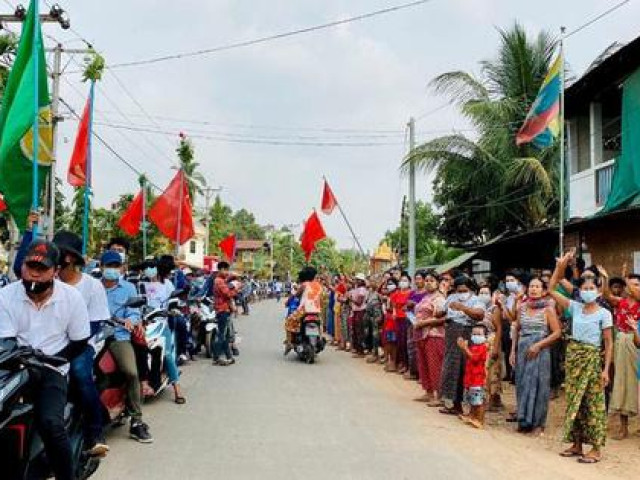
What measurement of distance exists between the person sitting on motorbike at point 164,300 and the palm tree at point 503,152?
12.9 m

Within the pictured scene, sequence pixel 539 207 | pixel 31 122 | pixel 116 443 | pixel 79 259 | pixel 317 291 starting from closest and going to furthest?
pixel 79 259, pixel 116 443, pixel 31 122, pixel 317 291, pixel 539 207

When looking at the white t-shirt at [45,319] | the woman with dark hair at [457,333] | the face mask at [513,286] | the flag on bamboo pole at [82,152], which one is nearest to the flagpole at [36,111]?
the white t-shirt at [45,319]

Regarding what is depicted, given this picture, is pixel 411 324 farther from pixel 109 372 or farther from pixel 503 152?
pixel 503 152

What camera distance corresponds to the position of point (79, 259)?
579 centimetres

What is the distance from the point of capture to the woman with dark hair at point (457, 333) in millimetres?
8656

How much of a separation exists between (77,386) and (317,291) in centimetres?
850

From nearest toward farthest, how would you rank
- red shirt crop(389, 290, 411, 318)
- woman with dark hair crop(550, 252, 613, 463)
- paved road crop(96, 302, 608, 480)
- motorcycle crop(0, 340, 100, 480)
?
motorcycle crop(0, 340, 100, 480) < paved road crop(96, 302, 608, 480) < woman with dark hair crop(550, 252, 613, 463) < red shirt crop(389, 290, 411, 318)

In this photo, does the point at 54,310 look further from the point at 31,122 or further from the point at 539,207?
the point at 539,207

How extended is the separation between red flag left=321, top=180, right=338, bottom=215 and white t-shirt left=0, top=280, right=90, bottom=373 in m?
18.6

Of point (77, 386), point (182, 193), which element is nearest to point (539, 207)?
point (182, 193)

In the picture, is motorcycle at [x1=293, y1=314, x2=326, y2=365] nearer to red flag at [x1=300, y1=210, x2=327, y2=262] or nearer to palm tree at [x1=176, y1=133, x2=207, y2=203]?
red flag at [x1=300, y1=210, x2=327, y2=262]

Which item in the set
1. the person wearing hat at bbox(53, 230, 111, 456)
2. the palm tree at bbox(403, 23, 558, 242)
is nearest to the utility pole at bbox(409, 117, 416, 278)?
the palm tree at bbox(403, 23, 558, 242)

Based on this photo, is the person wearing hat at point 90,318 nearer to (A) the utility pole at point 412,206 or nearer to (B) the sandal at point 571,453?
(B) the sandal at point 571,453

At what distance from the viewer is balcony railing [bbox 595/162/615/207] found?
50.6ft
